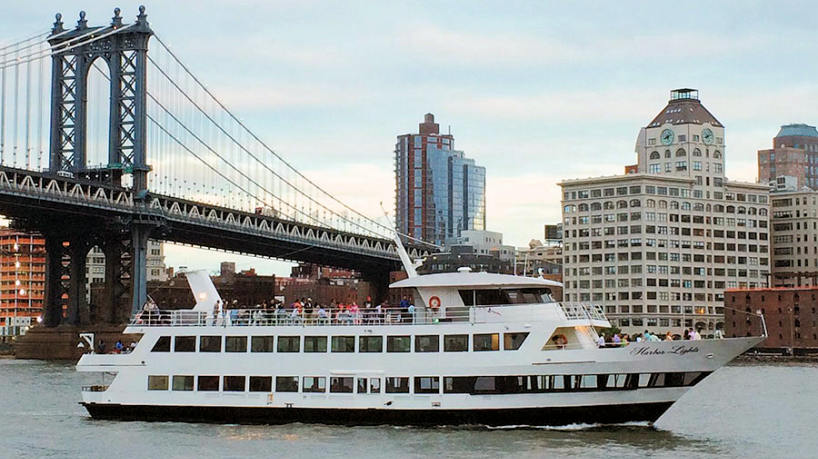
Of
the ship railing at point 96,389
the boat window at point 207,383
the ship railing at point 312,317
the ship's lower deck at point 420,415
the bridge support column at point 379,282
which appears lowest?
the ship's lower deck at point 420,415

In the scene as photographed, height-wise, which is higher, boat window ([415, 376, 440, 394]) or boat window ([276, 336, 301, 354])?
boat window ([276, 336, 301, 354])

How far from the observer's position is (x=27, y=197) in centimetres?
8350

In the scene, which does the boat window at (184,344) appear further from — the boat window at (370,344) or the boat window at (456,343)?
the boat window at (456,343)

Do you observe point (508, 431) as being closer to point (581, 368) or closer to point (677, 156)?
point (581, 368)

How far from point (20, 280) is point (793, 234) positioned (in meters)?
97.9

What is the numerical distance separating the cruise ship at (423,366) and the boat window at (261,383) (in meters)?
0.03

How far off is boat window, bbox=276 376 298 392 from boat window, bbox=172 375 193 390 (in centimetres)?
278

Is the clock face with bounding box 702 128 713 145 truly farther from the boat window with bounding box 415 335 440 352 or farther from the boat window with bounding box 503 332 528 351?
the boat window with bounding box 415 335 440 352

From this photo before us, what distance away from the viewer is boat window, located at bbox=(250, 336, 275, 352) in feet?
126

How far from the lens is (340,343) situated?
125 ft

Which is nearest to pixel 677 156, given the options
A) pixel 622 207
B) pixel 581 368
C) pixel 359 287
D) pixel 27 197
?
pixel 622 207

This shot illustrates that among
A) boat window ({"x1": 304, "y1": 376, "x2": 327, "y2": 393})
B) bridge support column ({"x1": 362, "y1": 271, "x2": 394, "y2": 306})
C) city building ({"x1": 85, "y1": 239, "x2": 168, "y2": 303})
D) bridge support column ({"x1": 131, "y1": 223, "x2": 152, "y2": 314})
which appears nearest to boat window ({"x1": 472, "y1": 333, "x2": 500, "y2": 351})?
boat window ({"x1": 304, "y1": 376, "x2": 327, "y2": 393})

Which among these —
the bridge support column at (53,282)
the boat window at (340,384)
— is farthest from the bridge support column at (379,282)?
the boat window at (340,384)

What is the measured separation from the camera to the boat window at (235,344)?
1526 inches
